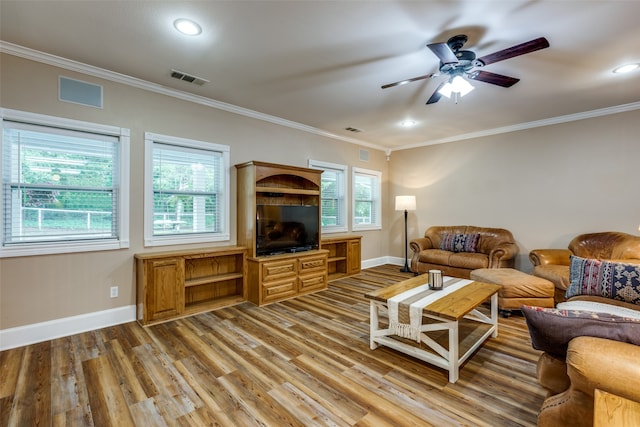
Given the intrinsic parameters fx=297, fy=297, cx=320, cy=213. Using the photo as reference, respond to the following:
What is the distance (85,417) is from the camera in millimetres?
1877

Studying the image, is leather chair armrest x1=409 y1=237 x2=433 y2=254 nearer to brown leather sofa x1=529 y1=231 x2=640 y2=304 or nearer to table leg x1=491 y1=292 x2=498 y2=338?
brown leather sofa x1=529 y1=231 x2=640 y2=304

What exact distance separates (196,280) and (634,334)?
12.8 ft

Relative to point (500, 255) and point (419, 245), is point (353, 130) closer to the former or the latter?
point (419, 245)

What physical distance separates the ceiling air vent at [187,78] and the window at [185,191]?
0.74m

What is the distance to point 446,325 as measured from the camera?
90.5 inches

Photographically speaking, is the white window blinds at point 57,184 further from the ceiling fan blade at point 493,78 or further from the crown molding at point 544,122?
the crown molding at point 544,122

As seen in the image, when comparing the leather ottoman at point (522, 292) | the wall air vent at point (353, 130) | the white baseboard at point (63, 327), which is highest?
the wall air vent at point (353, 130)

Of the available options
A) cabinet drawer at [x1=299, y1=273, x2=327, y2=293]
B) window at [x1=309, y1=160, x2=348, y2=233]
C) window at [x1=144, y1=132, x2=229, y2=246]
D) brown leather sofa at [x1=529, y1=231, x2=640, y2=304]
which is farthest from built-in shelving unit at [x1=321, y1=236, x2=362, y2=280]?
brown leather sofa at [x1=529, y1=231, x2=640, y2=304]

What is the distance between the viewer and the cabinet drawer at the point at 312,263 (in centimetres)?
451

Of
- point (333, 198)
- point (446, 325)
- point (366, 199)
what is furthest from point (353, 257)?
point (446, 325)

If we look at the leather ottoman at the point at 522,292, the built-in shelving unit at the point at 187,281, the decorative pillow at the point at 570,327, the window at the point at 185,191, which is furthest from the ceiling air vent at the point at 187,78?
the leather ottoman at the point at 522,292

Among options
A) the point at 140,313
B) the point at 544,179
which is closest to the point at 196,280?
the point at 140,313

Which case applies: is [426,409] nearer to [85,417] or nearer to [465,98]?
[85,417]

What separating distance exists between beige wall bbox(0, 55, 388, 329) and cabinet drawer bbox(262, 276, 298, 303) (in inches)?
35.3
